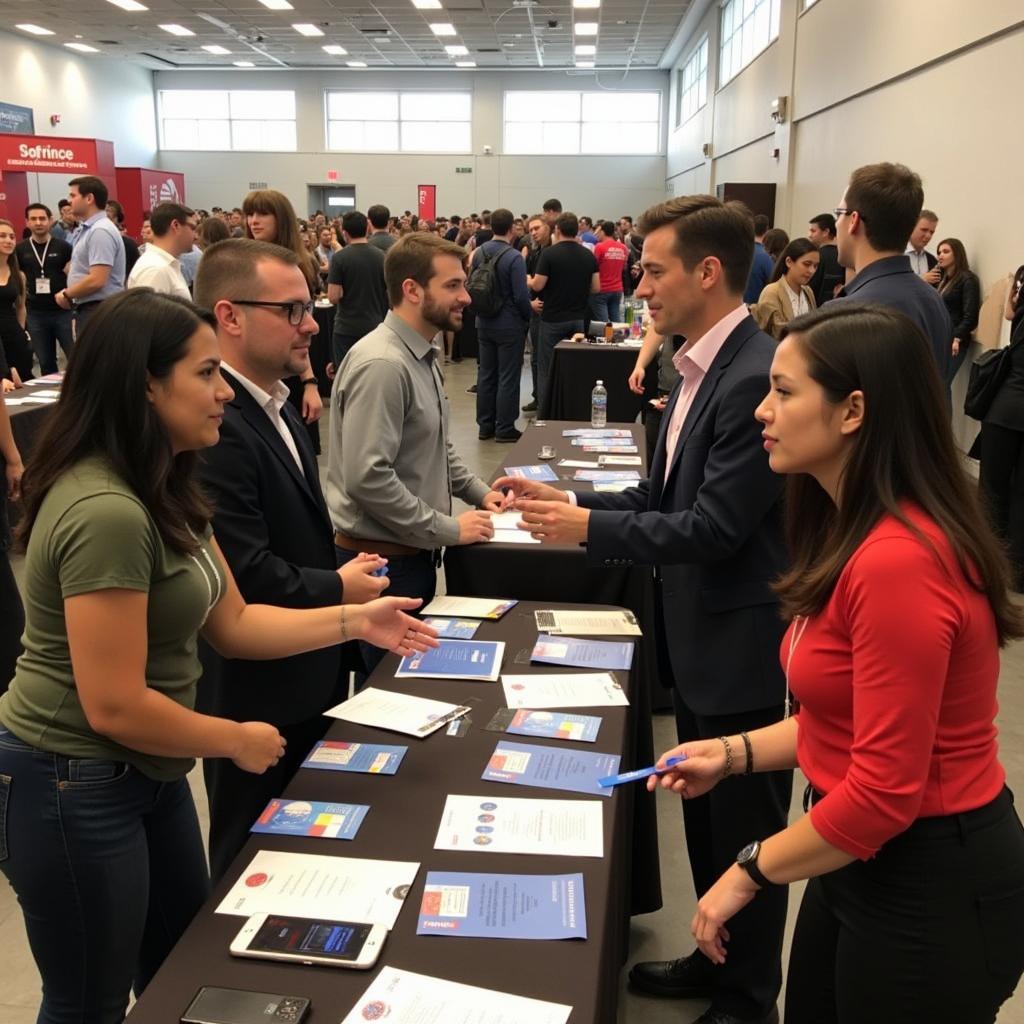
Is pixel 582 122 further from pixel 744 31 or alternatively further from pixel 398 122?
pixel 744 31

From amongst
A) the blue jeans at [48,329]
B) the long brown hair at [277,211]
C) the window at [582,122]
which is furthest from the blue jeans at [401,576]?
the window at [582,122]

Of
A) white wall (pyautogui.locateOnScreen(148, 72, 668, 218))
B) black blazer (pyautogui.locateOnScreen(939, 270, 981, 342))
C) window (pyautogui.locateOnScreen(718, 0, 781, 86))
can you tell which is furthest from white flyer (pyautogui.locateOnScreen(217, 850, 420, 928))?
white wall (pyautogui.locateOnScreen(148, 72, 668, 218))

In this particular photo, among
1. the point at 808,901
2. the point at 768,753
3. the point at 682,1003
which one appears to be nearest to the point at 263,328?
the point at 768,753

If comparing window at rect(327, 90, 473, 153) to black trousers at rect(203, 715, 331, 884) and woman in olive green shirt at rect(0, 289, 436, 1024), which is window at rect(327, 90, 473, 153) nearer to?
black trousers at rect(203, 715, 331, 884)

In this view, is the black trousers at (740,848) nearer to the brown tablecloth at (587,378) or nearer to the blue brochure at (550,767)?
the blue brochure at (550,767)

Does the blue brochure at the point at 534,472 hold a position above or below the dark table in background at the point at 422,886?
above

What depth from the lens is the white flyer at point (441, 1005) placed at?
3.54ft

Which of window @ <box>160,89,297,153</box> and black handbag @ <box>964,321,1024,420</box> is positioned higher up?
window @ <box>160,89,297,153</box>

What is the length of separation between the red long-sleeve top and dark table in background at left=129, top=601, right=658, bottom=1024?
0.36 meters

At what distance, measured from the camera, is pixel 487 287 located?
704 cm

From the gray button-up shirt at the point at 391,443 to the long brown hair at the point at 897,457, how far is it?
58.1 inches

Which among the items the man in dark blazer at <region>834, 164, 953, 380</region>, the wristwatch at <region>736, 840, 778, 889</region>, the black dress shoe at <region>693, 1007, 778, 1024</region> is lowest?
the black dress shoe at <region>693, 1007, 778, 1024</region>

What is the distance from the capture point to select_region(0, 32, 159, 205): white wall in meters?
16.3

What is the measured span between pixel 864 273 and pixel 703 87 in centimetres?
1474
